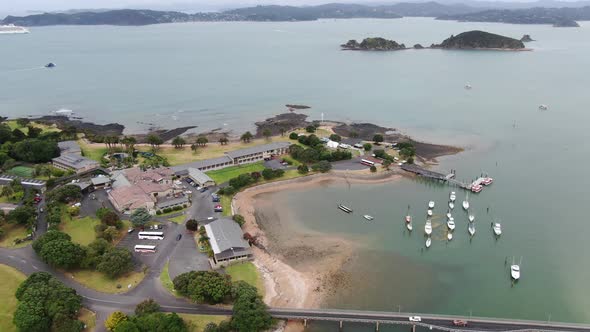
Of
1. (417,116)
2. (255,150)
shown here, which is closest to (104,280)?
(255,150)

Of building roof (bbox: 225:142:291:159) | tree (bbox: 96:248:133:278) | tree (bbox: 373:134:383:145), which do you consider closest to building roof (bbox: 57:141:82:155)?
building roof (bbox: 225:142:291:159)

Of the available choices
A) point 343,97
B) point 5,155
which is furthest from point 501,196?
point 5,155

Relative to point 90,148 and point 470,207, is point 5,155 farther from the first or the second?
point 470,207

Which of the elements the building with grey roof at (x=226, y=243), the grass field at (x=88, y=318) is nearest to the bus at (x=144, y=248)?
the building with grey roof at (x=226, y=243)

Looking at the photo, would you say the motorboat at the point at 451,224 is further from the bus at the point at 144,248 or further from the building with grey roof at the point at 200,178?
the bus at the point at 144,248

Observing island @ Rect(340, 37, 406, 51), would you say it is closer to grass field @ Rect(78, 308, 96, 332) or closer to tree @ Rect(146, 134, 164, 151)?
tree @ Rect(146, 134, 164, 151)
